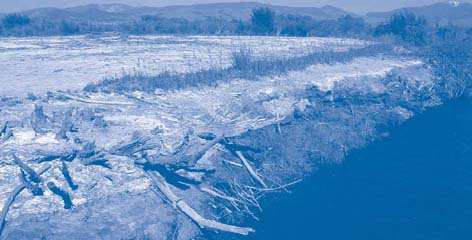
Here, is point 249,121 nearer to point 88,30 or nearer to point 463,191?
point 463,191

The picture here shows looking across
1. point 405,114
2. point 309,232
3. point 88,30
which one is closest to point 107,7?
point 88,30

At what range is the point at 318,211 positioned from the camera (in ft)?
24.4

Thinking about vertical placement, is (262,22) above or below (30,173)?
above

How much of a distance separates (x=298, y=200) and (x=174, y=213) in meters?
2.37

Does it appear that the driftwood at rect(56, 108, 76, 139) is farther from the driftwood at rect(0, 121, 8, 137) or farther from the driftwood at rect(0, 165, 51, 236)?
the driftwood at rect(0, 165, 51, 236)

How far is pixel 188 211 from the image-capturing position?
6.36m

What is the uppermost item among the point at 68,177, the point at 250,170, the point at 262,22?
the point at 262,22

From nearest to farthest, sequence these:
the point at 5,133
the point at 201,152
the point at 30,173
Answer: the point at 30,173 → the point at 5,133 → the point at 201,152

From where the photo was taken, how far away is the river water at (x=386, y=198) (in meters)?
6.86

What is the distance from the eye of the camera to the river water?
6859mm

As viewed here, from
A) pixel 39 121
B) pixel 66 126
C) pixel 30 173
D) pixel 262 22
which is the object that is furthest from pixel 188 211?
pixel 262 22

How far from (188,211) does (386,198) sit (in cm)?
378

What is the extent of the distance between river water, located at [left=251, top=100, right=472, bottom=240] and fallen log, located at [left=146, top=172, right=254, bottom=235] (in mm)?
636

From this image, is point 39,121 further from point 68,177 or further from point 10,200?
point 10,200
